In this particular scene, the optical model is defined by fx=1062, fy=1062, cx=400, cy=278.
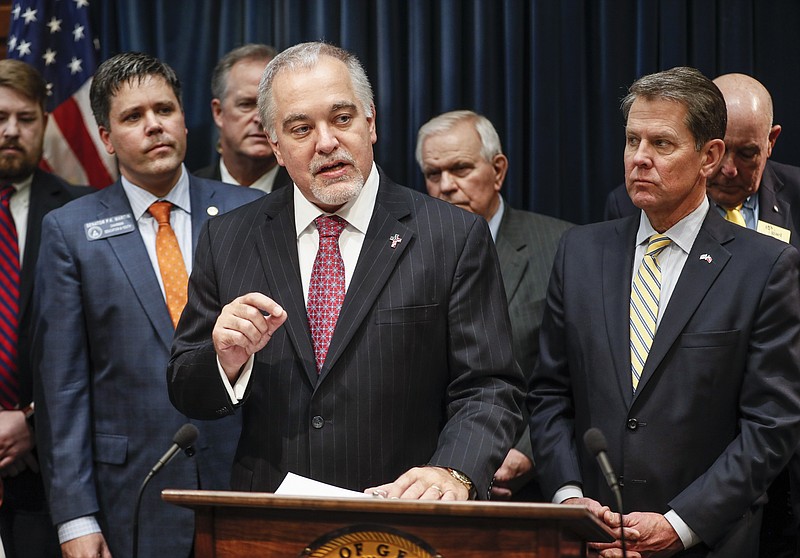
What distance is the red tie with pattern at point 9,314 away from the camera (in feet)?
11.6

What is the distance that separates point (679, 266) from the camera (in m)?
2.86

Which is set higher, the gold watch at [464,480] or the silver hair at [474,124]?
the silver hair at [474,124]

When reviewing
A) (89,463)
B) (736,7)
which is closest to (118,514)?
(89,463)

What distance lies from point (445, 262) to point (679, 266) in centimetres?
72

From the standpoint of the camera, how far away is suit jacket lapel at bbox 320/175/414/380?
2.45 m

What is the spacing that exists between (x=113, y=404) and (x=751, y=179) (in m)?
2.12

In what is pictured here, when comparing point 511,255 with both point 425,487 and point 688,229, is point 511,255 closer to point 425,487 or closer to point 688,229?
point 688,229

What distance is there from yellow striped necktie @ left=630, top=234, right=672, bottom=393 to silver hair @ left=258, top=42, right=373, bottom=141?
33.7 inches

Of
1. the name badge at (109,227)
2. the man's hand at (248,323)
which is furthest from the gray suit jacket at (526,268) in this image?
the man's hand at (248,323)

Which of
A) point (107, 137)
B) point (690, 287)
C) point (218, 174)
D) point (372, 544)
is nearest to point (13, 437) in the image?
point (107, 137)

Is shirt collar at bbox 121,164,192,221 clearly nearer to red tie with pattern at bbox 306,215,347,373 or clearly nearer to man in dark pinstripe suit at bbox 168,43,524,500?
man in dark pinstripe suit at bbox 168,43,524,500

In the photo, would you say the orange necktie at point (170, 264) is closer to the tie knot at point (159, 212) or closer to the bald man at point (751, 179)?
the tie knot at point (159, 212)

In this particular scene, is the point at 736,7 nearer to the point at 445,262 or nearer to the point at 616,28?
the point at 616,28

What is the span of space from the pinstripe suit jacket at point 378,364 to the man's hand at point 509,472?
2.63ft
